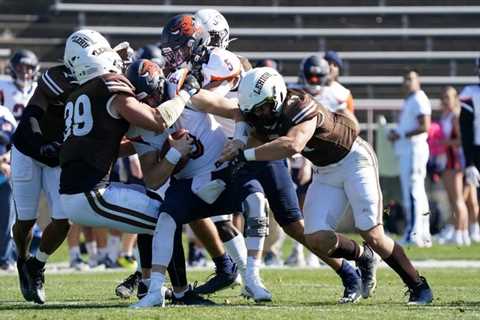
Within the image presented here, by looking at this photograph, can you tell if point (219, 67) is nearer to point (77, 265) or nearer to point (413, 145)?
point (77, 265)

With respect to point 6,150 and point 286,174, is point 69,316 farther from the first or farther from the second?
point 6,150

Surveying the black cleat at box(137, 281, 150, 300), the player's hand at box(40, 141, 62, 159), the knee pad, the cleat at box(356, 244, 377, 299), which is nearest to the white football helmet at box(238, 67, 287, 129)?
the knee pad

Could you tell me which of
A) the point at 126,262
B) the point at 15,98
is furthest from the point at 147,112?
the point at 126,262

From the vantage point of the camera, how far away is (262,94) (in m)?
7.02

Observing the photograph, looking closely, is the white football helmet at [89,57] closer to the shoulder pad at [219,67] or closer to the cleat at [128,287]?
the shoulder pad at [219,67]

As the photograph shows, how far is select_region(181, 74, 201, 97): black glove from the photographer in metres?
7.29

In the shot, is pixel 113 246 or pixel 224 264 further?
pixel 113 246

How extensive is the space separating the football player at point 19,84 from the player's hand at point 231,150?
4.64 metres

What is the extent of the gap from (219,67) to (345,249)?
1.43 meters

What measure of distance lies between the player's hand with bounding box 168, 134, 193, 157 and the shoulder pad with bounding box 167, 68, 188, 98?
293mm

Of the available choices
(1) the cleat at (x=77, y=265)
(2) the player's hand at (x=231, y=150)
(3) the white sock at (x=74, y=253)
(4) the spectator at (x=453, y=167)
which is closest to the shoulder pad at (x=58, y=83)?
(2) the player's hand at (x=231, y=150)

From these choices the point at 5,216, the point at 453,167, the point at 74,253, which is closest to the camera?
the point at 5,216

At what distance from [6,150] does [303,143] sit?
5171 mm

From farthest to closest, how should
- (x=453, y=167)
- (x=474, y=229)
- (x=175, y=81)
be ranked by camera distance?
(x=474, y=229) → (x=453, y=167) → (x=175, y=81)
